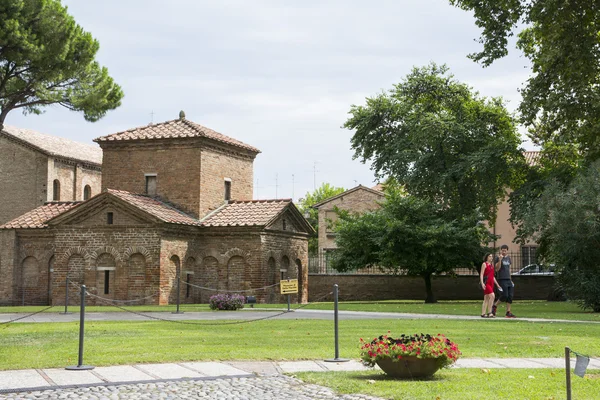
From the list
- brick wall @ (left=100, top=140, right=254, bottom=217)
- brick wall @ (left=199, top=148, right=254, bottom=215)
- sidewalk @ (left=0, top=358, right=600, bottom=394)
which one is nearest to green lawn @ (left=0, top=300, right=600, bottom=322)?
brick wall @ (left=100, top=140, right=254, bottom=217)

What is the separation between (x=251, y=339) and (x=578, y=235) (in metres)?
16.4

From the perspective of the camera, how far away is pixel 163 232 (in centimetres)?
3791

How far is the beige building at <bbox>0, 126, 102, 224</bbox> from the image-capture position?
5284cm

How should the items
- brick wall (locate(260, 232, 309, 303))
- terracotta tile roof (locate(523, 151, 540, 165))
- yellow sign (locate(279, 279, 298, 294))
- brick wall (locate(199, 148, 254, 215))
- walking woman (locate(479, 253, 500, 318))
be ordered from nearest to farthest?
walking woman (locate(479, 253, 500, 318)), yellow sign (locate(279, 279, 298, 294)), brick wall (locate(260, 232, 309, 303)), brick wall (locate(199, 148, 254, 215)), terracotta tile roof (locate(523, 151, 540, 165))

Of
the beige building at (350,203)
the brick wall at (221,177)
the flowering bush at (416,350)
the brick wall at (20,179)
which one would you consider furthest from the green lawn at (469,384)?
the beige building at (350,203)

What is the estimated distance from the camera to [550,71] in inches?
1151

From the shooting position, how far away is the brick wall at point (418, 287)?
45.3 meters

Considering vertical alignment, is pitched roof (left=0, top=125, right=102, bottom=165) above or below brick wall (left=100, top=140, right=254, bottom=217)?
above

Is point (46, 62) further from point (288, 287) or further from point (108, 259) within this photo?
point (288, 287)

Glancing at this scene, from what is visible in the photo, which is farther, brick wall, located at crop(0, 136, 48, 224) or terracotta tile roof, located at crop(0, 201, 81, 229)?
brick wall, located at crop(0, 136, 48, 224)

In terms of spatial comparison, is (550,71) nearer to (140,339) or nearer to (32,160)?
(140,339)

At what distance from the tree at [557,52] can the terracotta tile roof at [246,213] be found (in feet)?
49.2

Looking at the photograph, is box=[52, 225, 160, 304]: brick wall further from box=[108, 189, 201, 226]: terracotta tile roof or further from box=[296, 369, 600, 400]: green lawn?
box=[296, 369, 600, 400]: green lawn

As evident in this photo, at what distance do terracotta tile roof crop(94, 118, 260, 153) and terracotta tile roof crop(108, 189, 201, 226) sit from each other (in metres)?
3.50
